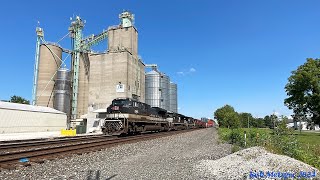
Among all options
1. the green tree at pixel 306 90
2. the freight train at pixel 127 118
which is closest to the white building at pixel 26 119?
the freight train at pixel 127 118

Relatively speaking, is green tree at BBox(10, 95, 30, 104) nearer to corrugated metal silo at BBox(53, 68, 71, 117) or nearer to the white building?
corrugated metal silo at BBox(53, 68, 71, 117)

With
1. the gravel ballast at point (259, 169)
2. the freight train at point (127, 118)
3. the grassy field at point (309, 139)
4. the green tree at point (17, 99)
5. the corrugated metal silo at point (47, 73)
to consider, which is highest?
the corrugated metal silo at point (47, 73)

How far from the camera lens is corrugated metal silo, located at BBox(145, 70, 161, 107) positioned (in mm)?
90375

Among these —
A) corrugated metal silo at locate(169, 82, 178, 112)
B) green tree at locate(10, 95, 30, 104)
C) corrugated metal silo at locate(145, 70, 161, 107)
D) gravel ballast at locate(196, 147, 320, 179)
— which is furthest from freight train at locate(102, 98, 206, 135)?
green tree at locate(10, 95, 30, 104)

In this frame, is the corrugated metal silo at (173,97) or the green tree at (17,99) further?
the green tree at (17,99)

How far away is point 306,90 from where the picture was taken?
5631cm

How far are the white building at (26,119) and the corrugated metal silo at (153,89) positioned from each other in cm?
3756

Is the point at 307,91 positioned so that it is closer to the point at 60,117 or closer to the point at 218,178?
the point at 60,117

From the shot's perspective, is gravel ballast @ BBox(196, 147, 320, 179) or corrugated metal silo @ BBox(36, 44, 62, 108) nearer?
gravel ballast @ BBox(196, 147, 320, 179)

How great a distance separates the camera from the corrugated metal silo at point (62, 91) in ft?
247

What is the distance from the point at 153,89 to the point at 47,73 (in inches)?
1292

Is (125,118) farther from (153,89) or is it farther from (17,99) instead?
(17,99)

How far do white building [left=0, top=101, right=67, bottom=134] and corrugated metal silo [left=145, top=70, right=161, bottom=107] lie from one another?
3756cm

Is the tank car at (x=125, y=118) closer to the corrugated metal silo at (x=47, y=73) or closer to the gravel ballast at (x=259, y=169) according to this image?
the gravel ballast at (x=259, y=169)
